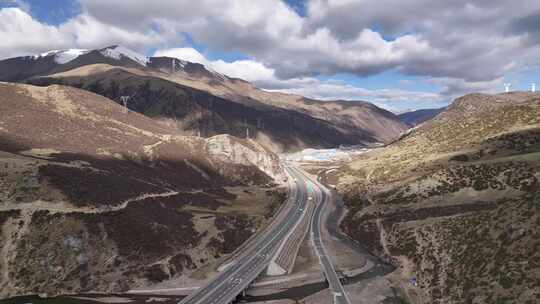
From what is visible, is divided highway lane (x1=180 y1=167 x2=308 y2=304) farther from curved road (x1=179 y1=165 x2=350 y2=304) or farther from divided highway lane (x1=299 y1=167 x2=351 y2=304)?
divided highway lane (x1=299 y1=167 x2=351 y2=304)

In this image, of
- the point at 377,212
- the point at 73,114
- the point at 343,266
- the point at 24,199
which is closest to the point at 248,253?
the point at 343,266

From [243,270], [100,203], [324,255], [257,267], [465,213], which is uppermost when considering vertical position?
[100,203]

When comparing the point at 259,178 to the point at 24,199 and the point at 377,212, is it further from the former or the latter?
the point at 24,199

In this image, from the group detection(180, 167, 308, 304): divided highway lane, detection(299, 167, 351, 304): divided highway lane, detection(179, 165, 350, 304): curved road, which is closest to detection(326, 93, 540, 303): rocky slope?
detection(299, 167, 351, 304): divided highway lane

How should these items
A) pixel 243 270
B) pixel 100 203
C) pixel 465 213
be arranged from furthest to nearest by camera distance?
pixel 100 203 → pixel 465 213 → pixel 243 270

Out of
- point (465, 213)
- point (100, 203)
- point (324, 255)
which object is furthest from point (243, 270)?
point (465, 213)

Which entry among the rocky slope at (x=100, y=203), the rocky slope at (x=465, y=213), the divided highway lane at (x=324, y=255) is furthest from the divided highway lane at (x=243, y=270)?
the rocky slope at (x=465, y=213)

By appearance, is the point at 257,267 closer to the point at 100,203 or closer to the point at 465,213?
the point at 100,203
